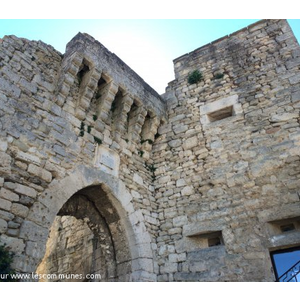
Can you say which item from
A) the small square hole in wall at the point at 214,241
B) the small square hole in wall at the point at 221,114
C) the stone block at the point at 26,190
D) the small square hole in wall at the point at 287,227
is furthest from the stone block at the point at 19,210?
the small square hole in wall at the point at 221,114

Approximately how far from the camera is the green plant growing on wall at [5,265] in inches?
113

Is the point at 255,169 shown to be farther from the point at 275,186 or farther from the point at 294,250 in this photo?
the point at 294,250

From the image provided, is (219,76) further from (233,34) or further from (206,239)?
(206,239)

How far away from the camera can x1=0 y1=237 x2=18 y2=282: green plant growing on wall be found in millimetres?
2864

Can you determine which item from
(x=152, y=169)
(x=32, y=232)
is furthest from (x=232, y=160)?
(x=32, y=232)

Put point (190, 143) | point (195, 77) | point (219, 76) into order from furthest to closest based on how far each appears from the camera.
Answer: point (195, 77) < point (219, 76) < point (190, 143)

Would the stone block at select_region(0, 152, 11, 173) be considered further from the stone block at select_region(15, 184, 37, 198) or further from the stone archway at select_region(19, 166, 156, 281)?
the stone archway at select_region(19, 166, 156, 281)

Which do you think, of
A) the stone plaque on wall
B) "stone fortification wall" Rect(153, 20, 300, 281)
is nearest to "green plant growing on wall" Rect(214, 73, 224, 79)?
"stone fortification wall" Rect(153, 20, 300, 281)

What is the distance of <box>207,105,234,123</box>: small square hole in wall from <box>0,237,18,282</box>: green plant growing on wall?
423 cm

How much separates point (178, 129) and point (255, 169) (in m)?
1.86

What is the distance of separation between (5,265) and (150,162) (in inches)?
134

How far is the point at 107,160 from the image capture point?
189 inches

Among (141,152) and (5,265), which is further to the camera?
(141,152)

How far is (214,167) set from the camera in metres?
5.10
